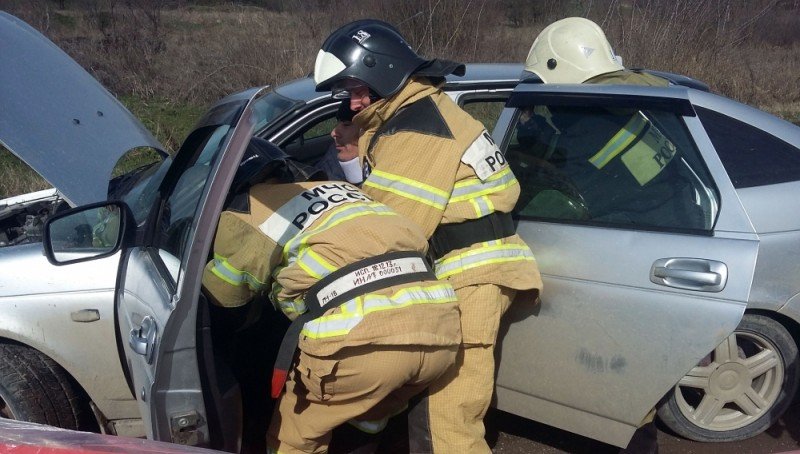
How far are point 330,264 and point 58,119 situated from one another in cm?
131

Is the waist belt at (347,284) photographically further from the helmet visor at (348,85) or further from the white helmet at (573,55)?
the white helmet at (573,55)

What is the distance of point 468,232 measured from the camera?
270 cm

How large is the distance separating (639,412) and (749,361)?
75 centimetres

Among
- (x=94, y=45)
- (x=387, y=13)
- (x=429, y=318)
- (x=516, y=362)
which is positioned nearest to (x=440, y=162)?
(x=429, y=318)

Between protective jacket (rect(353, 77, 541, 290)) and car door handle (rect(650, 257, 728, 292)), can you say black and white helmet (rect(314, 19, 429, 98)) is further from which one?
car door handle (rect(650, 257, 728, 292))

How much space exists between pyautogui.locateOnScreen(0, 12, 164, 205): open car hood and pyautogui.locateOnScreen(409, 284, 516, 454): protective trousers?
4.56 ft

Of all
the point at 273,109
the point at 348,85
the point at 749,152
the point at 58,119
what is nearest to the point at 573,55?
the point at 749,152

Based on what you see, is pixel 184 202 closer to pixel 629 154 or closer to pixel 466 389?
pixel 466 389

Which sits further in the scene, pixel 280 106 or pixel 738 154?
pixel 280 106

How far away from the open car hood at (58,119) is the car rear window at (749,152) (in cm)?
233

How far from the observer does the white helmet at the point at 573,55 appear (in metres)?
3.49

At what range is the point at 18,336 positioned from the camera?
2898mm

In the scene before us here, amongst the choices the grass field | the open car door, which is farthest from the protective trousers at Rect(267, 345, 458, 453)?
the grass field

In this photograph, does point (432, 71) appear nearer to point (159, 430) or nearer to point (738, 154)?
point (738, 154)
